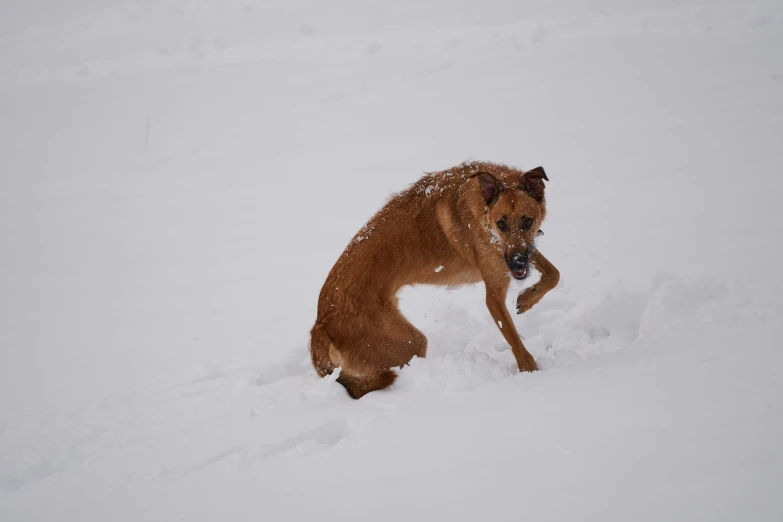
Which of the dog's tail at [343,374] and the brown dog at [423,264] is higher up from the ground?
the brown dog at [423,264]

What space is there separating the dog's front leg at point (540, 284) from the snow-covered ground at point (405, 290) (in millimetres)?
366

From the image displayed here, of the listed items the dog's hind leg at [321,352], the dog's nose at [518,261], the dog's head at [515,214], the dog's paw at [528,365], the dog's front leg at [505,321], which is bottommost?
the dog's hind leg at [321,352]

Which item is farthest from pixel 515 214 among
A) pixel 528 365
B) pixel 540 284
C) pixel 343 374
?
pixel 343 374

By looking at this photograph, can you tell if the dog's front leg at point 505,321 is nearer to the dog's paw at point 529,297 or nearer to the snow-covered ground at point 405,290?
the snow-covered ground at point 405,290

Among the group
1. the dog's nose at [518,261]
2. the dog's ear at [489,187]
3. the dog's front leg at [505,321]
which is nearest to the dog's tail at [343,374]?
the dog's front leg at [505,321]

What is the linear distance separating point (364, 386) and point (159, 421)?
4.54 feet

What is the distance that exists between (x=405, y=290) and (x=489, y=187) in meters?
1.36

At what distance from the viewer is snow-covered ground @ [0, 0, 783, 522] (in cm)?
273

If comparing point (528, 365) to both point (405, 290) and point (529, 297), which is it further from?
point (405, 290)

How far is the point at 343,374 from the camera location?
167 inches

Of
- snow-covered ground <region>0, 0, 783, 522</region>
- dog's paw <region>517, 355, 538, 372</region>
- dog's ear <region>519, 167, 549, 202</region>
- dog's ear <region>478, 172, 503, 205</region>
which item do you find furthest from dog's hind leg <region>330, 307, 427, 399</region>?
dog's ear <region>519, 167, 549, 202</region>

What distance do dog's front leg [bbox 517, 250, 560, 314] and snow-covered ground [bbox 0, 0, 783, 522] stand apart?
37 cm

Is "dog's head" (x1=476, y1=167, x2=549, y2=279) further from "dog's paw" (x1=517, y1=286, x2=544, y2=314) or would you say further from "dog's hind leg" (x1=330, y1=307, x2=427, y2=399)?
"dog's hind leg" (x1=330, y1=307, x2=427, y2=399)

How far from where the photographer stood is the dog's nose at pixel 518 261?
164 inches
